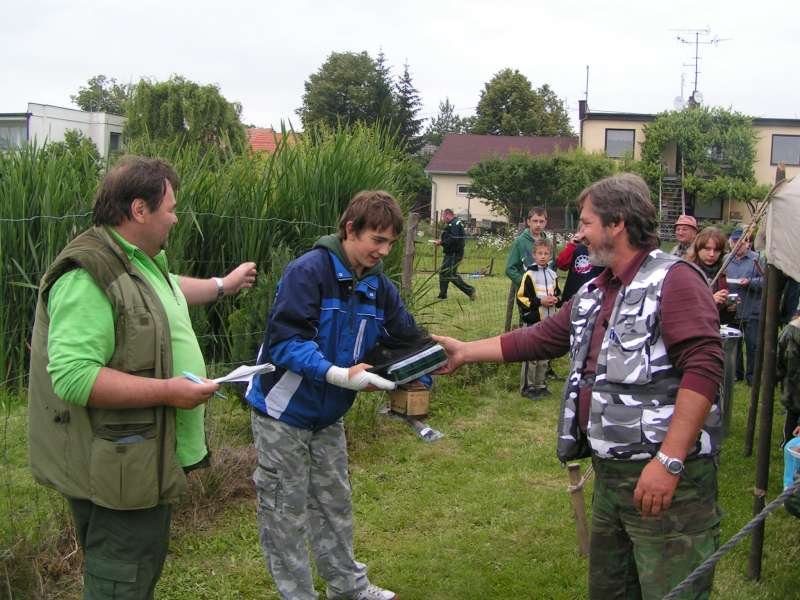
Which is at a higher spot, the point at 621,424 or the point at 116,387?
the point at 116,387

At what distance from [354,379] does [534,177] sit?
1439 inches

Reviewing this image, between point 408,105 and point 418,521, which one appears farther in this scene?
point 408,105

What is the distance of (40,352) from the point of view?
2436 mm

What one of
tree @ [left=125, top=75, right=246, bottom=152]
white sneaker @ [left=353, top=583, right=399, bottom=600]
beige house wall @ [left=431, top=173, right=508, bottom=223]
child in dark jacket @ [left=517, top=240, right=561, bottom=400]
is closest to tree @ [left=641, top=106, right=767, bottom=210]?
beige house wall @ [left=431, top=173, right=508, bottom=223]

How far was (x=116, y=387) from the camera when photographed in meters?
2.30

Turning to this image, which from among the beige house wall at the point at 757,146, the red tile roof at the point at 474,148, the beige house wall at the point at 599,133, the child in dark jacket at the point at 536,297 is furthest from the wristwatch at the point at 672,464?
the red tile roof at the point at 474,148

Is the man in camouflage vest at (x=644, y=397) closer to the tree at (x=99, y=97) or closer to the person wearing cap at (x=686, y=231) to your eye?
the person wearing cap at (x=686, y=231)

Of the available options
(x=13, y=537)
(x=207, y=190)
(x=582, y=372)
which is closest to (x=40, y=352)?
(x=13, y=537)

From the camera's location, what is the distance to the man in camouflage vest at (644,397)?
2.56m

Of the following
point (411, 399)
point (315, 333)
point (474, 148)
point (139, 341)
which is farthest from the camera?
point (474, 148)

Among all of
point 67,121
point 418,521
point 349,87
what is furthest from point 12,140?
point 349,87

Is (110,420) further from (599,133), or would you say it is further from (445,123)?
(445,123)

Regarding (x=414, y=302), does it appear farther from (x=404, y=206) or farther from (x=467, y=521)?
(x=467, y=521)

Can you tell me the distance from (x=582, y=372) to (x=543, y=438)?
14.1 feet
